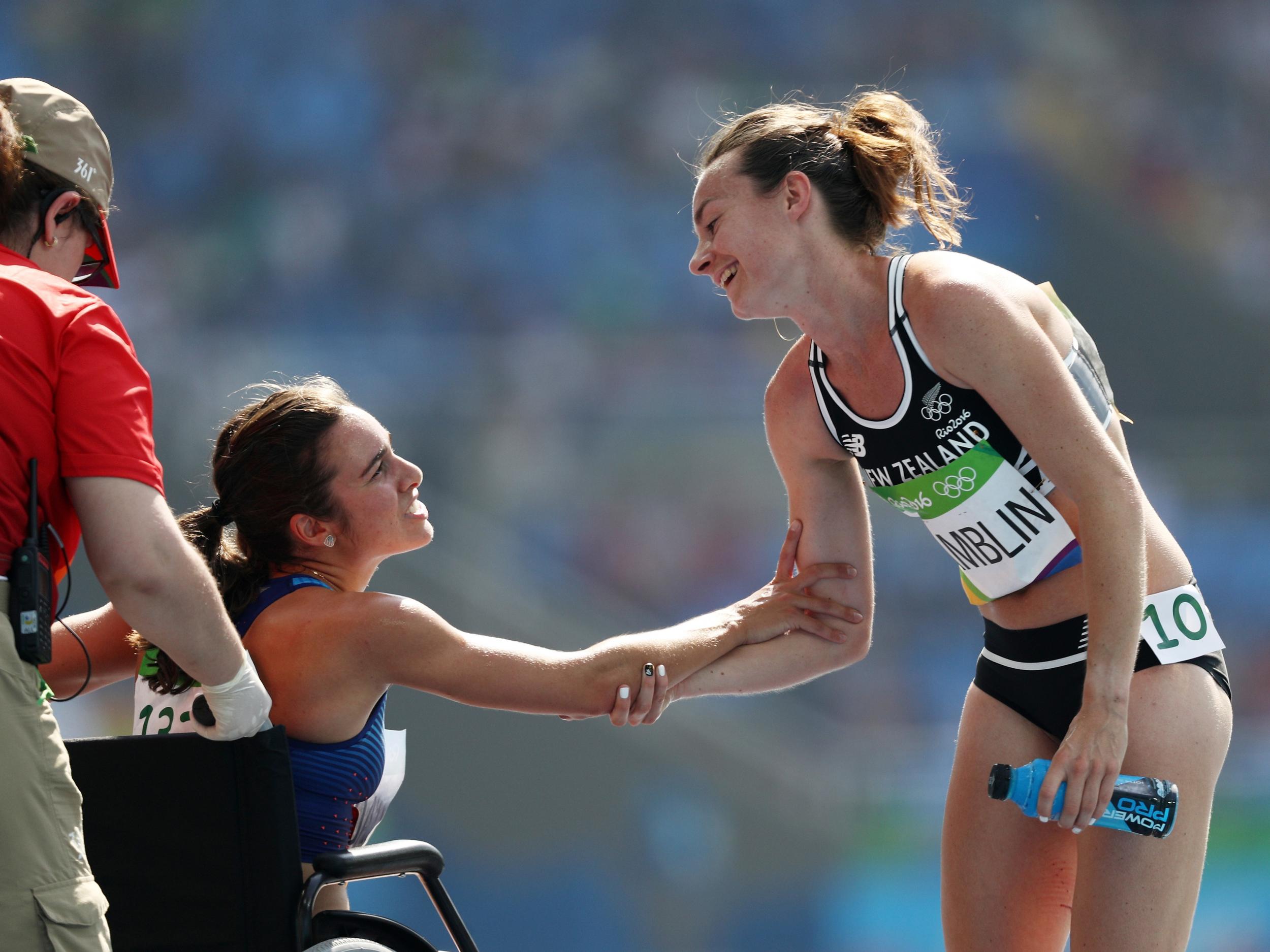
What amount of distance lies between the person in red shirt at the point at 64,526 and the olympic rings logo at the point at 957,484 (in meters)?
0.95

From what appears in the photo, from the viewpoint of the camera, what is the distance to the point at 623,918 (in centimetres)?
473

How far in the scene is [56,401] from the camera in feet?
4.13

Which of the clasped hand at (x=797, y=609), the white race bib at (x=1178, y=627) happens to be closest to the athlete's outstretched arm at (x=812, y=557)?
the clasped hand at (x=797, y=609)

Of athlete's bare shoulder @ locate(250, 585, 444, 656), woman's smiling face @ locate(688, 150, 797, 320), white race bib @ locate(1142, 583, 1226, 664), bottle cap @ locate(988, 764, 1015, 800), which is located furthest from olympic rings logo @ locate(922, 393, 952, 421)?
athlete's bare shoulder @ locate(250, 585, 444, 656)

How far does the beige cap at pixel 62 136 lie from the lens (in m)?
1.40

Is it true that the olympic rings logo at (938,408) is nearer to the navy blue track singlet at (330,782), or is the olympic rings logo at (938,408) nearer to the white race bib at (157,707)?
the navy blue track singlet at (330,782)

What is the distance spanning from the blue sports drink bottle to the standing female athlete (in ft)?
0.11

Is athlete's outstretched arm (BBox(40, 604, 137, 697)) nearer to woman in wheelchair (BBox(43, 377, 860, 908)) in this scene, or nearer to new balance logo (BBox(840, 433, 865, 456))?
woman in wheelchair (BBox(43, 377, 860, 908))

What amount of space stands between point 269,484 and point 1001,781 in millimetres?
1098

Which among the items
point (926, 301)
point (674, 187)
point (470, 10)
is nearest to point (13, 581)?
point (926, 301)

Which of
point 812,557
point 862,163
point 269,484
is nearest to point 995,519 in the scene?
point 812,557

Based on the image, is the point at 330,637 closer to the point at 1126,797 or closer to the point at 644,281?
the point at 1126,797

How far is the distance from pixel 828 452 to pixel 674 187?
16.6 feet

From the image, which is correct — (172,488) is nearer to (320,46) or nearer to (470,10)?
(320,46)
